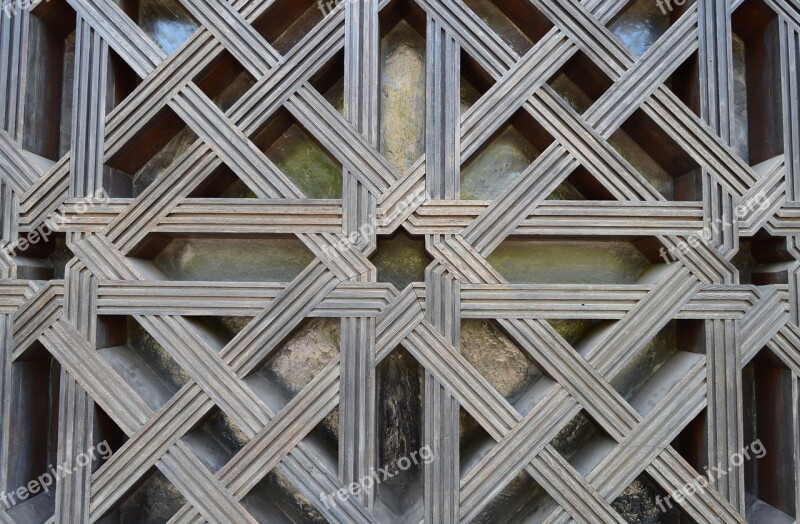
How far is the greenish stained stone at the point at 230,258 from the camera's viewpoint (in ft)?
2.55

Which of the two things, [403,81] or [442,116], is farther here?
[403,81]

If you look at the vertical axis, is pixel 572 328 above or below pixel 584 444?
above

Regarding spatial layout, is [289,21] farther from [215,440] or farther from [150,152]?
[215,440]

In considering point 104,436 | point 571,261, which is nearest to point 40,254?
point 104,436

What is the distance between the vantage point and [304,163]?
2.61 ft

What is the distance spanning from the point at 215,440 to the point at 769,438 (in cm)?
86

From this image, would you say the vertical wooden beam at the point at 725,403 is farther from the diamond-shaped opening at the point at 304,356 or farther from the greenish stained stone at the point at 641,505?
the diamond-shaped opening at the point at 304,356

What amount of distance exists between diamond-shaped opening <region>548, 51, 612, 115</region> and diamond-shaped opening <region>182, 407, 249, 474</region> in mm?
743

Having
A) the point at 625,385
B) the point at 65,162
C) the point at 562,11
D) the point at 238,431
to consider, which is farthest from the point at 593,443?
the point at 65,162

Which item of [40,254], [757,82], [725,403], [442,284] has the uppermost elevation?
[40,254]

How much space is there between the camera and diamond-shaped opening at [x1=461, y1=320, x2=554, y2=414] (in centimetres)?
78

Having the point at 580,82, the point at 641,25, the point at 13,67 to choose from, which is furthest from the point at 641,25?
the point at 13,67

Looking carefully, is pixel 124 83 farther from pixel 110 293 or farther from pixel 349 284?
pixel 349 284

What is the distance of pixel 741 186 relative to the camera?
718 millimetres
